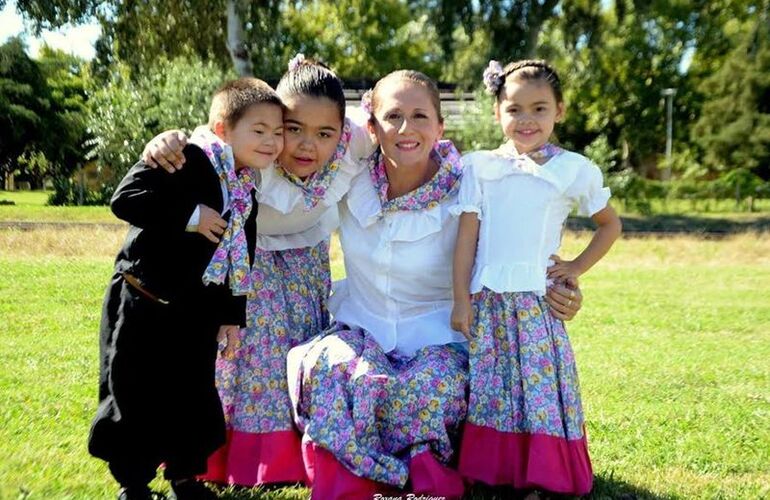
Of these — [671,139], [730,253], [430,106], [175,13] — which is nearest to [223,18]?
[175,13]

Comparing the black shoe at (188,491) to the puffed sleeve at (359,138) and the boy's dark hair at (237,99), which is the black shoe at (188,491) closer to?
the boy's dark hair at (237,99)

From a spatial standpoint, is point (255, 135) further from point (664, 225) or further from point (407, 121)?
point (664, 225)

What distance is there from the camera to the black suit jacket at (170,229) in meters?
3.10

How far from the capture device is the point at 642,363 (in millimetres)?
6680

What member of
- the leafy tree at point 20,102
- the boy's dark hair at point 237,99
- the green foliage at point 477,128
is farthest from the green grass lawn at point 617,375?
the leafy tree at point 20,102

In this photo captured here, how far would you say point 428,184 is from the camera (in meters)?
3.78

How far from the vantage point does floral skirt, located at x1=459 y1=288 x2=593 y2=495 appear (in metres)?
3.41

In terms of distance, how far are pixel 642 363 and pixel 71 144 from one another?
26.8 m

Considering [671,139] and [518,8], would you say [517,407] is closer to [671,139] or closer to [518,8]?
[518,8]

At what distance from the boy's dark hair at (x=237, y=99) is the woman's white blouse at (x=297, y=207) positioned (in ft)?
1.16

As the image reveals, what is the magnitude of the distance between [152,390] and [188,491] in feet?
1.56

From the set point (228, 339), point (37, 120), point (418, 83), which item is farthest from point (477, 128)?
point (228, 339)

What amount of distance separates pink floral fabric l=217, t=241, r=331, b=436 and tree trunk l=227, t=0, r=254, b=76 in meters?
16.4

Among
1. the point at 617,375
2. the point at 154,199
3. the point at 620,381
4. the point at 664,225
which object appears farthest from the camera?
the point at 664,225
